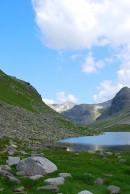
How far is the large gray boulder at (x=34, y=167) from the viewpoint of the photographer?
32406 mm

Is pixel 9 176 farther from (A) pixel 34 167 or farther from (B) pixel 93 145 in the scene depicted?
(B) pixel 93 145

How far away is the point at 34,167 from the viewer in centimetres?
3259

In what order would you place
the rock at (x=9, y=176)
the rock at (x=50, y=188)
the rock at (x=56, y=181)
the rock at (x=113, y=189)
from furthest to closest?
the rock at (x=9, y=176)
the rock at (x=56, y=181)
the rock at (x=113, y=189)
the rock at (x=50, y=188)

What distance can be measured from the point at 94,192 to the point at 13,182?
6.31 meters

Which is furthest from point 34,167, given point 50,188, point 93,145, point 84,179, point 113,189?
point 93,145

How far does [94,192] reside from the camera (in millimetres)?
28078

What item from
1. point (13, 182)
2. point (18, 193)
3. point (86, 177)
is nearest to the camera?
point (18, 193)

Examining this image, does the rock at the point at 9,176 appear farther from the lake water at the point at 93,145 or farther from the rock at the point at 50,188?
the lake water at the point at 93,145

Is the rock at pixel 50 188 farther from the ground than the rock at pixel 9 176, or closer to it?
closer to it

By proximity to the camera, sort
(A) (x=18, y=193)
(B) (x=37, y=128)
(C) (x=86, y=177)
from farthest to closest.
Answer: (B) (x=37, y=128)
(C) (x=86, y=177)
(A) (x=18, y=193)

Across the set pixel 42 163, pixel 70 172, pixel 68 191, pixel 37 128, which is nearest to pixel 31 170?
pixel 42 163

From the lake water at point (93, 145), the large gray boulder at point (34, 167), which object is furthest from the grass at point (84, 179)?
the lake water at point (93, 145)

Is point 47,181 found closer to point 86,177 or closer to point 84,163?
point 86,177

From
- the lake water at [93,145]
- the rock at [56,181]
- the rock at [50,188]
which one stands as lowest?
the rock at [50,188]
